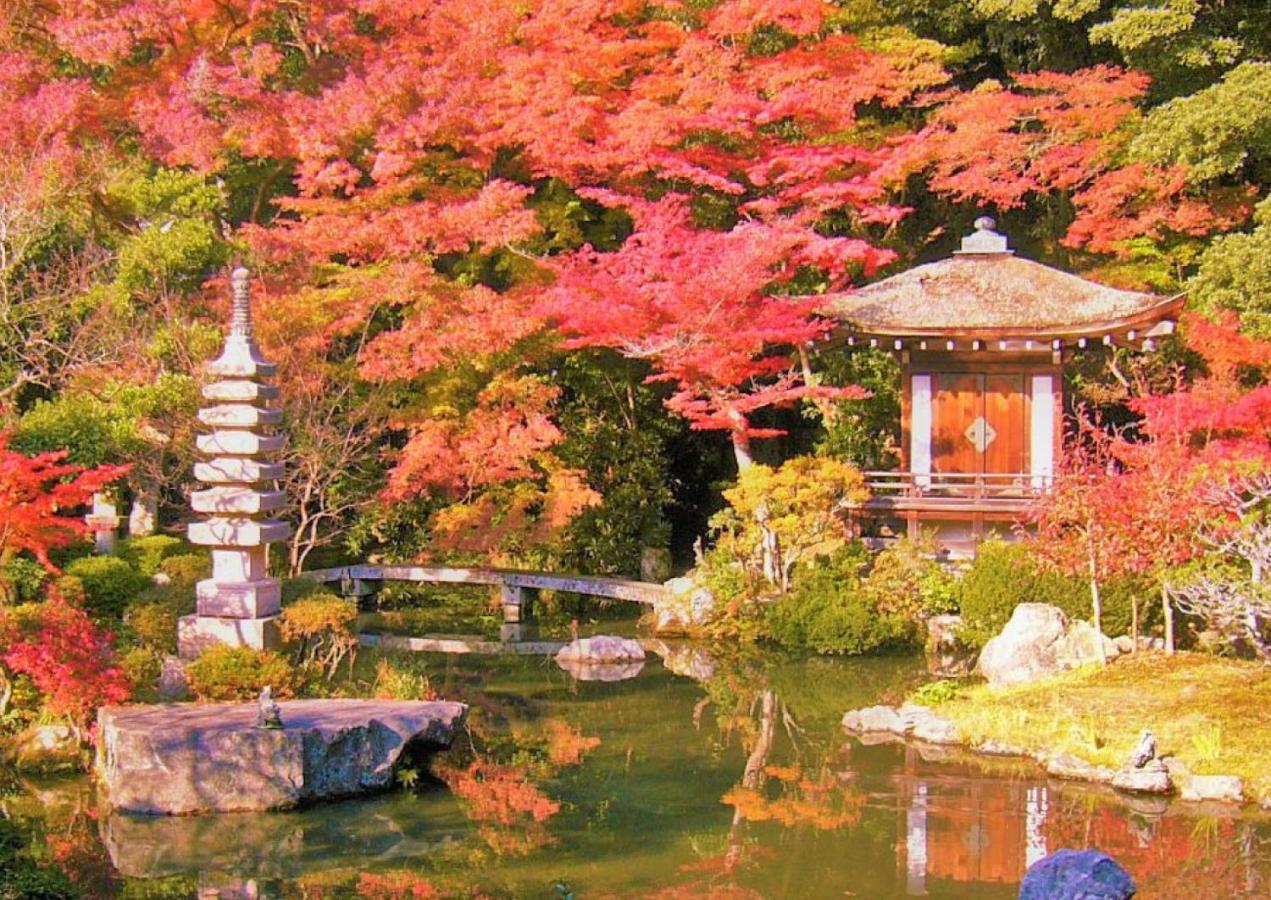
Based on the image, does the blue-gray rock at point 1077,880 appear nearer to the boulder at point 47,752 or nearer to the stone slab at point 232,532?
the boulder at point 47,752

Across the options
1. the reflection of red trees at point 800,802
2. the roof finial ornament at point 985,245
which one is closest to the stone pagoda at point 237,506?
the reflection of red trees at point 800,802

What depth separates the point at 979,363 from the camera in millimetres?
19875

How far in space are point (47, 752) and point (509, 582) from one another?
8697 mm

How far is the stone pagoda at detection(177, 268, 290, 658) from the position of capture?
13.6 meters

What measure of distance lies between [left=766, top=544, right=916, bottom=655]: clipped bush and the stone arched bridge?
1927 mm

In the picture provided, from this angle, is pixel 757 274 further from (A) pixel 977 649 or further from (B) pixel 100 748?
(B) pixel 100 748

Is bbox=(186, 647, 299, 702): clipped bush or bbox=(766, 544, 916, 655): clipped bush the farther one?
bbox=(766, 544, 916, 655): clipped bush

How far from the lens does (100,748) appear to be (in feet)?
39.0

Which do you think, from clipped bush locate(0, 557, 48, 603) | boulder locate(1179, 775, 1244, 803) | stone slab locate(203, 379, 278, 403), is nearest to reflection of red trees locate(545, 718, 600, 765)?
stone slab locate(203, 379, 278, 403)

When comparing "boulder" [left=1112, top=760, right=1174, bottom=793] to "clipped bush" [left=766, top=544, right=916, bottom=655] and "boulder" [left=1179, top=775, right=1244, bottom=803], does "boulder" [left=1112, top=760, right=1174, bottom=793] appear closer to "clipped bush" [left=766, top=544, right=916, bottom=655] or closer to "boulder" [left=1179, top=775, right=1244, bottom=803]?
"boulder" [left=1179, top=775, right=1244, bottom=803]

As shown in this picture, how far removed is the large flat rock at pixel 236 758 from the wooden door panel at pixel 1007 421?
34.3 feet

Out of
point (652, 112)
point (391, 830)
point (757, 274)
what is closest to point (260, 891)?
point (391, 830)

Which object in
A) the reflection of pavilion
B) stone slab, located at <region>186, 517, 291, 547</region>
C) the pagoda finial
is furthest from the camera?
the pagoda finial

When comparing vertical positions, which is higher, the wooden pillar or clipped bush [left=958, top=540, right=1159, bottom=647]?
clipped bush [left=958, top=540, right=1159, bottom=647]
